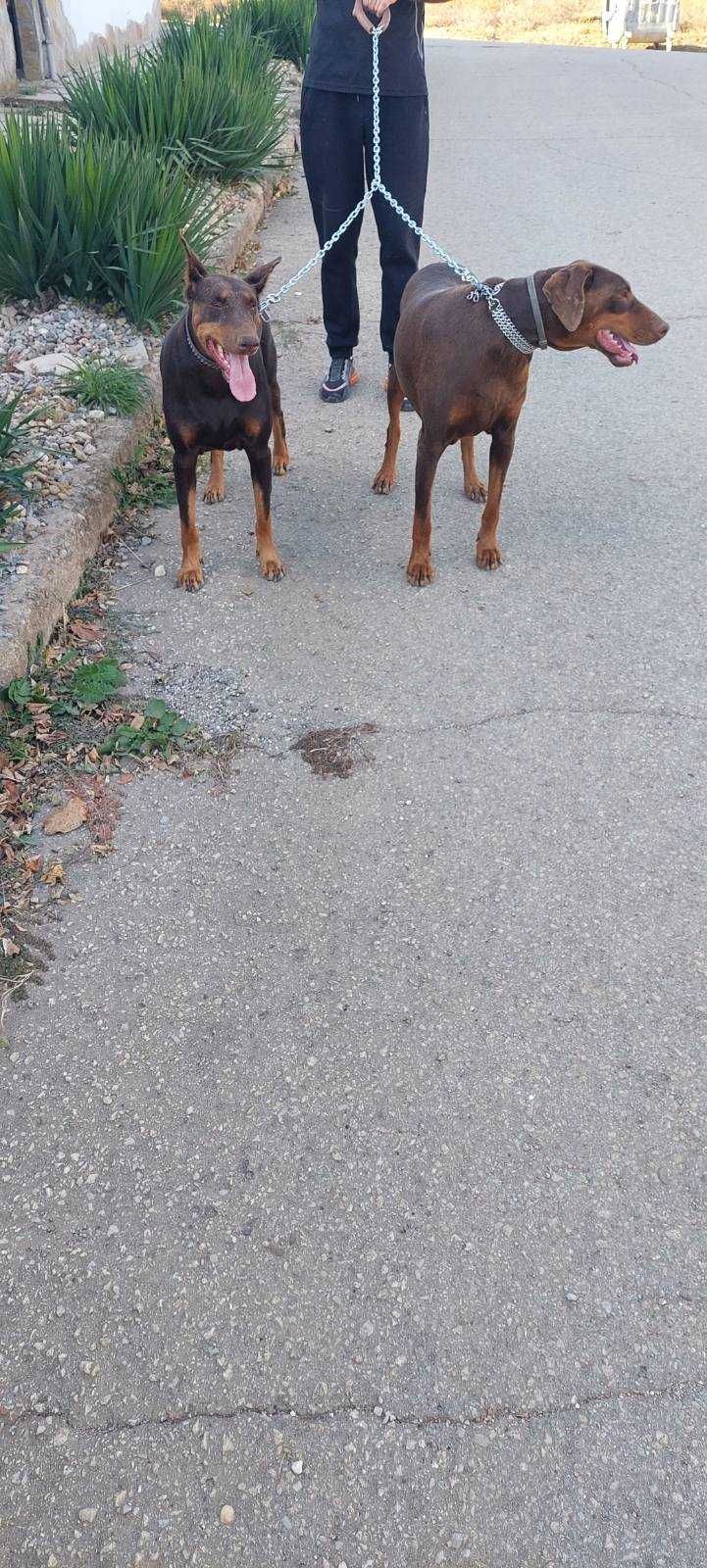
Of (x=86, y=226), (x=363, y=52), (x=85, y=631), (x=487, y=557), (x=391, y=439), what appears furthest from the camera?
(x=86, y=226)

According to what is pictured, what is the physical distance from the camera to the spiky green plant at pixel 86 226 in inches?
201

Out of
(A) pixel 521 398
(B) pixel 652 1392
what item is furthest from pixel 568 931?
(A) pixel 521 398

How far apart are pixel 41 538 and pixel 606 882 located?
224 centimetres

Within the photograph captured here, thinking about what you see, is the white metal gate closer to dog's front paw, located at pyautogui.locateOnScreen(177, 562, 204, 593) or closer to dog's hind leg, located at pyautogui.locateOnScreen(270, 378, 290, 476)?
dog's hind leg, located at pyautogui.locateOnScreen(270, 378, 290, 476)

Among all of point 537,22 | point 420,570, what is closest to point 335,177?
point 420,570

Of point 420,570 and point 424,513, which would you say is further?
point 420,570

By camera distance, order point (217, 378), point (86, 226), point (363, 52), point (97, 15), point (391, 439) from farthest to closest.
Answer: point (97, 15) → point (86, 226) → point (391, 439) → point (363, 52) → point (217, 378)

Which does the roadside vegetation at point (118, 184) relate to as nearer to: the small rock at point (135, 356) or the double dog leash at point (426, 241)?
the small rock at point (135, 356)

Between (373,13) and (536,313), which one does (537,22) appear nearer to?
(373,13)

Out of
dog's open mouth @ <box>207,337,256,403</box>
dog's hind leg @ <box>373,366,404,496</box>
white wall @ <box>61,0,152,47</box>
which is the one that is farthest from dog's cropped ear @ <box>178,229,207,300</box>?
white wall @ <box>61,0,152,47</box>

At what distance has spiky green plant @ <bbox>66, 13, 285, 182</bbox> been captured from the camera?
6855 mm

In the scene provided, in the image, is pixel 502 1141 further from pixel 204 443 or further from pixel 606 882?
pixel 204 443

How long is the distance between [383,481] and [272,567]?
87cm

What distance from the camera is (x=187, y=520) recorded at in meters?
3.91
